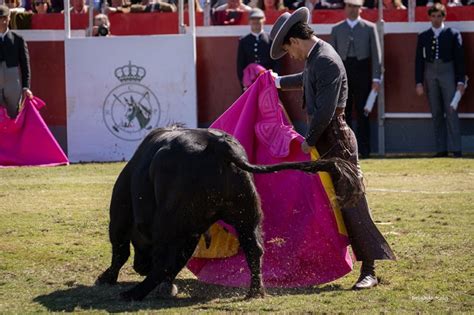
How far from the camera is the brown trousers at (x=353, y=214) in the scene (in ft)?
23.1

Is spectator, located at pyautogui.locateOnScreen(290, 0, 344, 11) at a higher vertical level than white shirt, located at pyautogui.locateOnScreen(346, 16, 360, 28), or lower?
higher

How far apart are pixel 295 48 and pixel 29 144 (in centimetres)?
837

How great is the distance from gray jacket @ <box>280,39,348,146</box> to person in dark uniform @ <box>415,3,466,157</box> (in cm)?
823


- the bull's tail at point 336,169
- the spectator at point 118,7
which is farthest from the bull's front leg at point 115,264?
the spectator at point 118,7

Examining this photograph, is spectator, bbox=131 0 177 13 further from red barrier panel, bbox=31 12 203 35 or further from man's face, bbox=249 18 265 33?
man's face, bbox=249 18 265 33

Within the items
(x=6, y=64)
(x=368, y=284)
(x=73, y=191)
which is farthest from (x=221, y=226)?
(x=6, y=64)

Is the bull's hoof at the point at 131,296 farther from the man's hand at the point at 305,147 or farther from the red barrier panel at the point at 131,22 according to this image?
the red barrier panel at the point at 131,22

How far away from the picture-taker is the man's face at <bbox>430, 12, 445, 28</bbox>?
1498cm

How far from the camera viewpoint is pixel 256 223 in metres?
6.58

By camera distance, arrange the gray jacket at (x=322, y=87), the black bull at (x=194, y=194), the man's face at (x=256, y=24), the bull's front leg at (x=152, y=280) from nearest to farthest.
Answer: the black bull at (x=194, y=194) < the bull's front leg at (x=152, y=280) < the gray jacket at (x=322, y=87) < the man's face at (x=256, y=24)

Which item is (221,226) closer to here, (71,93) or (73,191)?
(73,191)

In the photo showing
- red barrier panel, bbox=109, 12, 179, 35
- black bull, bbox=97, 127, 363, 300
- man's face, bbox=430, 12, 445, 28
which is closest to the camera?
black bull, bbox=97, 127, 363, 300

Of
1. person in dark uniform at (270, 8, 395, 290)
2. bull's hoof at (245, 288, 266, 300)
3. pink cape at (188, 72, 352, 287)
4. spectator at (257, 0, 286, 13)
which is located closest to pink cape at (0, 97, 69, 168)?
spectator at (257, 0, 286, 13)

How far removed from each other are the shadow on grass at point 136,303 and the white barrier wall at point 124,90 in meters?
8.28
